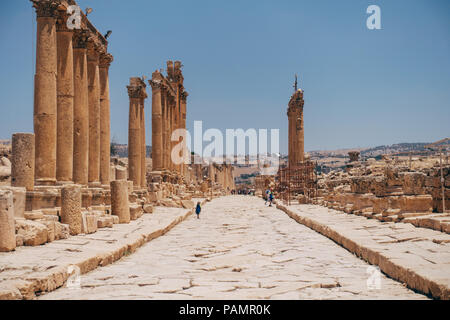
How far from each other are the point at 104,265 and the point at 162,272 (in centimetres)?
121

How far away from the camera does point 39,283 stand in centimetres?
572

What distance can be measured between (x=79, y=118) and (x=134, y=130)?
8.33 meters

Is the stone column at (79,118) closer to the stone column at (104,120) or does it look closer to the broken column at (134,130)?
the stone column at (104,120)

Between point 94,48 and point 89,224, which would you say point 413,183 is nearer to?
point 89,224

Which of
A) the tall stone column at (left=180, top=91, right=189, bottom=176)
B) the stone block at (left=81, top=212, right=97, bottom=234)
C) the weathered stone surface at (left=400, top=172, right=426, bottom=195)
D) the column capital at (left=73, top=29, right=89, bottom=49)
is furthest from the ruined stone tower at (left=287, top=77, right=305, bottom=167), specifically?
the stone block at (left=81, top=212, right=97, bottom=234)

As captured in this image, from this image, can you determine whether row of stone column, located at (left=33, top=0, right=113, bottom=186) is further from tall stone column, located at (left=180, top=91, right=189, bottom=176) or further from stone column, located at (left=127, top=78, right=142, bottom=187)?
tall stone column, located at (left=180, top=91, right=189, bottom=176)

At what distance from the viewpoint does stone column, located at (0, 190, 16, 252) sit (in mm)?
7902

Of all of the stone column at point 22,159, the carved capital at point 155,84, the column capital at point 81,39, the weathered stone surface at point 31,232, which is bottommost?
the weathered stone surface at point 31,232

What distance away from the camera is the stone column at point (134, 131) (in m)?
23.7

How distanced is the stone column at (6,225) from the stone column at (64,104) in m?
5.84

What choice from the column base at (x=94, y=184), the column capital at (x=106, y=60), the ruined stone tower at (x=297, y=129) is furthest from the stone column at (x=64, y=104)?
the ruined stone tower at (x=297, y=129)

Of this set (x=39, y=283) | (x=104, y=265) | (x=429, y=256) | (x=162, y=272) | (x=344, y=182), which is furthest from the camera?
(x=344, y=182)
